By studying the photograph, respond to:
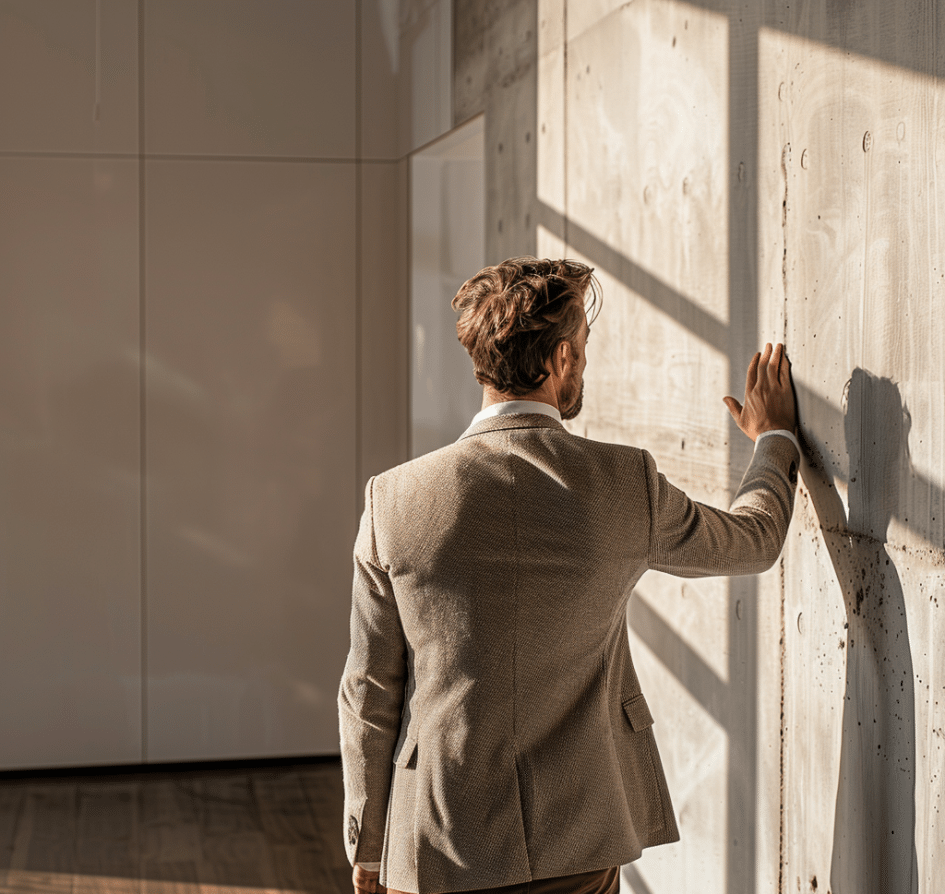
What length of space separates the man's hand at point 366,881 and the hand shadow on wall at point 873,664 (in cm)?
77

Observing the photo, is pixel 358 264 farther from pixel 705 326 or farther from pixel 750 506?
pixel 750 506

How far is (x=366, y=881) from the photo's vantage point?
203 centimetres

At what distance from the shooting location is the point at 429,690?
1817 millimetres

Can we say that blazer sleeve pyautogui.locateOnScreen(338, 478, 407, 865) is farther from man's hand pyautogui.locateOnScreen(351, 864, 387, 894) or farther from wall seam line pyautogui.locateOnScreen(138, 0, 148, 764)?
wall seam line pyautogui.locateOnScreen(138, 0, 148, 764)

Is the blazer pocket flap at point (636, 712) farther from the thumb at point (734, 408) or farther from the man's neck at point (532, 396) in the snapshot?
the thumb at point (734, 408)

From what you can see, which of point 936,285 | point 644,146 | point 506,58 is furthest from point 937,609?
point 506,58

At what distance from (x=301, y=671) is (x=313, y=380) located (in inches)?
53.0

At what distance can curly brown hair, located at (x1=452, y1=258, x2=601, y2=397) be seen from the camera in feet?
5.85

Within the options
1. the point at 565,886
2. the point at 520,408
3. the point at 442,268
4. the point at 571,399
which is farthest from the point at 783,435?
the point at 442,268

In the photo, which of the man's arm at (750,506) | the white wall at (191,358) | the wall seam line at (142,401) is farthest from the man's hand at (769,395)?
the wall seam line at (142,401)

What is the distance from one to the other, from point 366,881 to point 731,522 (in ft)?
2.88

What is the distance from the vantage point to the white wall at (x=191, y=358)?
5152 millimetres

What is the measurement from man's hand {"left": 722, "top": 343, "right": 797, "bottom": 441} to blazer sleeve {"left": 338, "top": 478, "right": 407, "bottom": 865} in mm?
736

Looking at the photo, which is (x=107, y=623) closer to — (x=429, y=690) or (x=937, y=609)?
(x=429, y=690)
